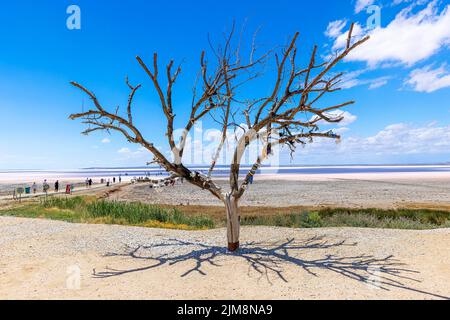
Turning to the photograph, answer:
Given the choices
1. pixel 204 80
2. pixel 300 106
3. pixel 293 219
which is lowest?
pixel 293 219

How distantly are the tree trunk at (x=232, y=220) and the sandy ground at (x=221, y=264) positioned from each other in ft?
0.95

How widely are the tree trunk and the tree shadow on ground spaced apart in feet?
0.75

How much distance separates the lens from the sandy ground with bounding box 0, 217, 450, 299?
537 centimetres

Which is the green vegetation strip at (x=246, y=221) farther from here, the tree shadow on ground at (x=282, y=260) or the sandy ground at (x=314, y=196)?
the sandy ground at (x=314, y=196)

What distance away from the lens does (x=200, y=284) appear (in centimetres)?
569

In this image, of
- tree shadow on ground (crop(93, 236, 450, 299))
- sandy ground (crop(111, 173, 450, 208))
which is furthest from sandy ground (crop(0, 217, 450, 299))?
sandy ground (crop(111, 173, 450, 208))

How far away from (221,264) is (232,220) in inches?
46.2

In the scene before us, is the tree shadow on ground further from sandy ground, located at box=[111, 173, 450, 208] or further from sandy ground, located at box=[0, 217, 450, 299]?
sandy ground, located at box=[111, 173, 450, 208]

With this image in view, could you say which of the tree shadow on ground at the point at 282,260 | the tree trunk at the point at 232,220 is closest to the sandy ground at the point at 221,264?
the tree shadow on ground at the point at 282,260

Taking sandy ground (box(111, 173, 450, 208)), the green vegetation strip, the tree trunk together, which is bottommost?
sandy ground (box(111, 173, 450, 208))

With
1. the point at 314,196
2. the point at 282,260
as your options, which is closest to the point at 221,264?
the point at 282,260
